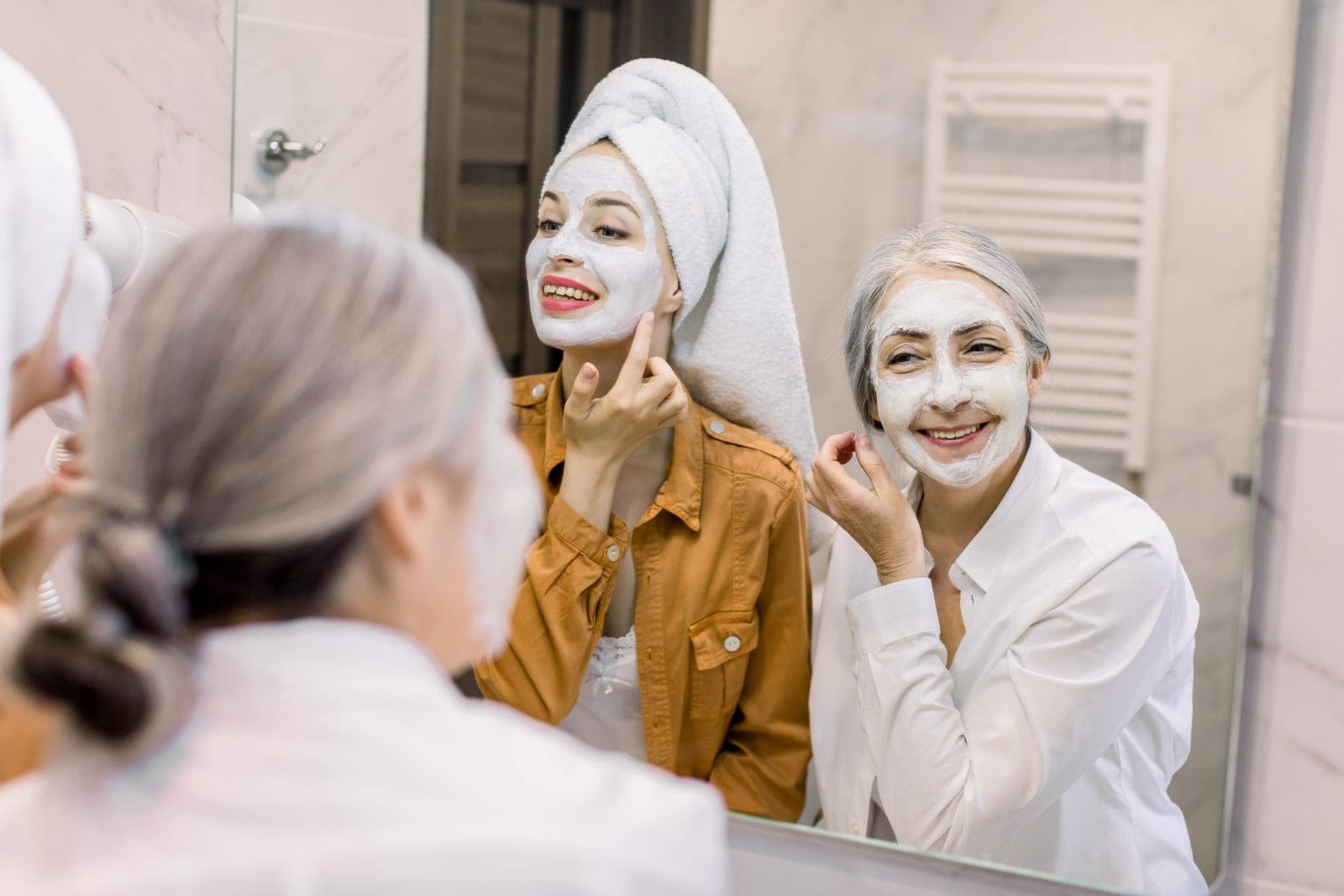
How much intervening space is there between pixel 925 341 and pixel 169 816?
625 mm

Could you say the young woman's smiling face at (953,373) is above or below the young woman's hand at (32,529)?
above

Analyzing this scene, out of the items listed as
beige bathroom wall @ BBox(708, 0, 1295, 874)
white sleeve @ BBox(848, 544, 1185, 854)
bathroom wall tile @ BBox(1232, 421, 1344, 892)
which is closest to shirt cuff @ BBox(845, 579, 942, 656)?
white sleeve @ BBox(848, 544, 1185, 854)

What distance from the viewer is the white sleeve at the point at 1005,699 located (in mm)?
934

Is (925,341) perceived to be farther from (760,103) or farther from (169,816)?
(169,816)

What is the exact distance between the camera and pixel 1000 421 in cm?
93

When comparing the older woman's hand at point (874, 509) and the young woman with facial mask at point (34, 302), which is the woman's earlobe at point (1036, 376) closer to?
the older woman's hand at point (874, 509)

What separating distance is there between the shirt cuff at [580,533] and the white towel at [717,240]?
139 millimetres

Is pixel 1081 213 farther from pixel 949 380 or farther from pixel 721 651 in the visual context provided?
pixel 721 651

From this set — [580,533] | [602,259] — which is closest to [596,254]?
[602,259]

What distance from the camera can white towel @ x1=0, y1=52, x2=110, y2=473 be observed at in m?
0.68

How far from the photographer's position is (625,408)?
101 centimetres

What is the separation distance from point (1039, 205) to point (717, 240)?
244mm

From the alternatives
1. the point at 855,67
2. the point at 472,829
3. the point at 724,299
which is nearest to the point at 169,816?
the point at 472,829

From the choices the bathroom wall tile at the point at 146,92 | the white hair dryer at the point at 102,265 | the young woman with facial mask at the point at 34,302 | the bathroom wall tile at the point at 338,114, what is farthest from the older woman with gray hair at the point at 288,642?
the bathroom wall tile at the point at 146,92
